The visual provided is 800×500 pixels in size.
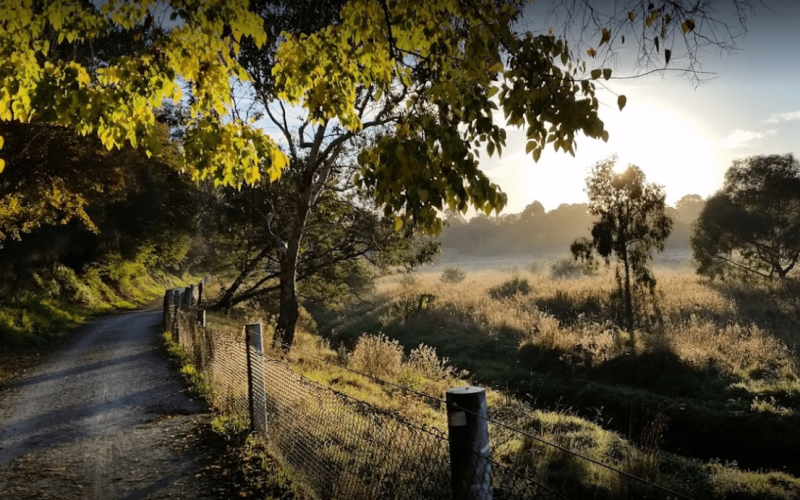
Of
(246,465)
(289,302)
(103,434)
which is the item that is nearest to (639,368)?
(289,302)

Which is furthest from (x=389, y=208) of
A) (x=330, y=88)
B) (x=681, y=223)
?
(x=681, y=223)

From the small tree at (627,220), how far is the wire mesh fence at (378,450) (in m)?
Answer: 11.7

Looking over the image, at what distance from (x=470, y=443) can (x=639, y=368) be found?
1315cm

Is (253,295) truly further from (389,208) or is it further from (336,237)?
(389,208)

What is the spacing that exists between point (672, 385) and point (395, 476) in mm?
11020

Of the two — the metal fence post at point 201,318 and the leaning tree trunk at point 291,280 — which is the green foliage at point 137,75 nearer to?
the metal fence post at point 201,318

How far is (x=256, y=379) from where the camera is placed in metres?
6.20

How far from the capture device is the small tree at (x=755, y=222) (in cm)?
2714

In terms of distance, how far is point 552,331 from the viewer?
16750mm

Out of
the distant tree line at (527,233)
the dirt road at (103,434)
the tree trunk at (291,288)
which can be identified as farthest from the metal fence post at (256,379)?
the distant tree line at (527,233)

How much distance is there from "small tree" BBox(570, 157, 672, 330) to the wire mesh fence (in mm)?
11745

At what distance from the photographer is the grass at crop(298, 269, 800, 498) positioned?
8.12m

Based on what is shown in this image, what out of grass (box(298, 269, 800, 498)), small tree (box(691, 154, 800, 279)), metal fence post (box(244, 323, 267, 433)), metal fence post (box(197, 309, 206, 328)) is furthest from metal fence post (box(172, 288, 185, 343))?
small tree (box(691, 154, 800, 279))

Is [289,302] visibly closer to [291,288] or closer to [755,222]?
[291,288]
